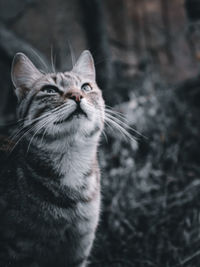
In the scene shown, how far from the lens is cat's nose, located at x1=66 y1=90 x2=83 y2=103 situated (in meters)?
2.35

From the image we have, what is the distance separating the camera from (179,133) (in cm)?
451

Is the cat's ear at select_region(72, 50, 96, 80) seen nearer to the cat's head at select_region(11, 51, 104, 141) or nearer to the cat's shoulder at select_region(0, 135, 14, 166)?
the cat's head at select_region(11, 51, 104, 141)

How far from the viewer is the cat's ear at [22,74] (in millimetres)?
2592

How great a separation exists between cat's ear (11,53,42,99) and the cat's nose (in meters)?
0.43

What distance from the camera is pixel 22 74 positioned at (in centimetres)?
264

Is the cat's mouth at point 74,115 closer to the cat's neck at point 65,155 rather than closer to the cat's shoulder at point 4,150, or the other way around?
the cat's neck at point 65,155

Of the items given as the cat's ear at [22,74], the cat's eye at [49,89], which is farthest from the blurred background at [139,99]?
the cat's eye at [49,89]

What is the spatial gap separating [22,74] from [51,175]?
0.81m

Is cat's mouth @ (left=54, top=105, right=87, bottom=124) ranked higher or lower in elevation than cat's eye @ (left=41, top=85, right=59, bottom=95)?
lower

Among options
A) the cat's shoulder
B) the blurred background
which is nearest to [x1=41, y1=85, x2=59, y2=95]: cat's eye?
the blurred background

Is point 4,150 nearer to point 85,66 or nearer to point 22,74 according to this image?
point 22,74

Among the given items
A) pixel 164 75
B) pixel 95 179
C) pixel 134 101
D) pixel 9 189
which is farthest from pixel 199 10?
pixel 9 189

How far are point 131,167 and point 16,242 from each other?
1.98 metres

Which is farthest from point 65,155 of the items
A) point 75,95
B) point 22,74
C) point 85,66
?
point 85,66
